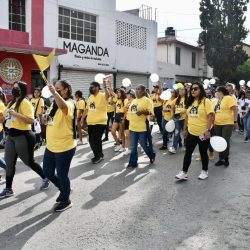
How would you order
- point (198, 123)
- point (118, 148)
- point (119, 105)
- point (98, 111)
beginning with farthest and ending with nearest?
point (119, 105)
point (118, 148)
point (98, 111)
point (198, 123)

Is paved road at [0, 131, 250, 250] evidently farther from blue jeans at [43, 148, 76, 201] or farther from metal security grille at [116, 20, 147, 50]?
metal security grille at [116, 20, 147, 50]

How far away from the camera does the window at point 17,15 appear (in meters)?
15.3

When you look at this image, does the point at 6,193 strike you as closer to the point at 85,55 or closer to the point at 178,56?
the point at 85,55

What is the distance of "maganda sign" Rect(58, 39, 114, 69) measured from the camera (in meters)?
17.4

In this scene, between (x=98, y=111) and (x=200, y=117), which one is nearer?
(x=200, y=117)

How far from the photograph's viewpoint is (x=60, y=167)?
191 inches

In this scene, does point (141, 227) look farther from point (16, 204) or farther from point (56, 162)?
point (16, 204)

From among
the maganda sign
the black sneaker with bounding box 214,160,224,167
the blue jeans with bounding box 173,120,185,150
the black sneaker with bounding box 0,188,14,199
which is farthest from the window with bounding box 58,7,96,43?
the black sneaker with bounding box 0,188,14,199

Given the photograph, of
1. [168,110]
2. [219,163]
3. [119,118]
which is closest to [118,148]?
[119,118]

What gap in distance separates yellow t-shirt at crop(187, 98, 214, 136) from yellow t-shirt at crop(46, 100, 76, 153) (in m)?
2.50

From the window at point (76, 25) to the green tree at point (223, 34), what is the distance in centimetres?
1728

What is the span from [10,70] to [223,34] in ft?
77.0

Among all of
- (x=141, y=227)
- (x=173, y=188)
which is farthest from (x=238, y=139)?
(x=141, y=227)

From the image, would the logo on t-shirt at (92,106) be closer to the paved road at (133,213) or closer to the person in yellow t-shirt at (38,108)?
the paved road at (133,213)
